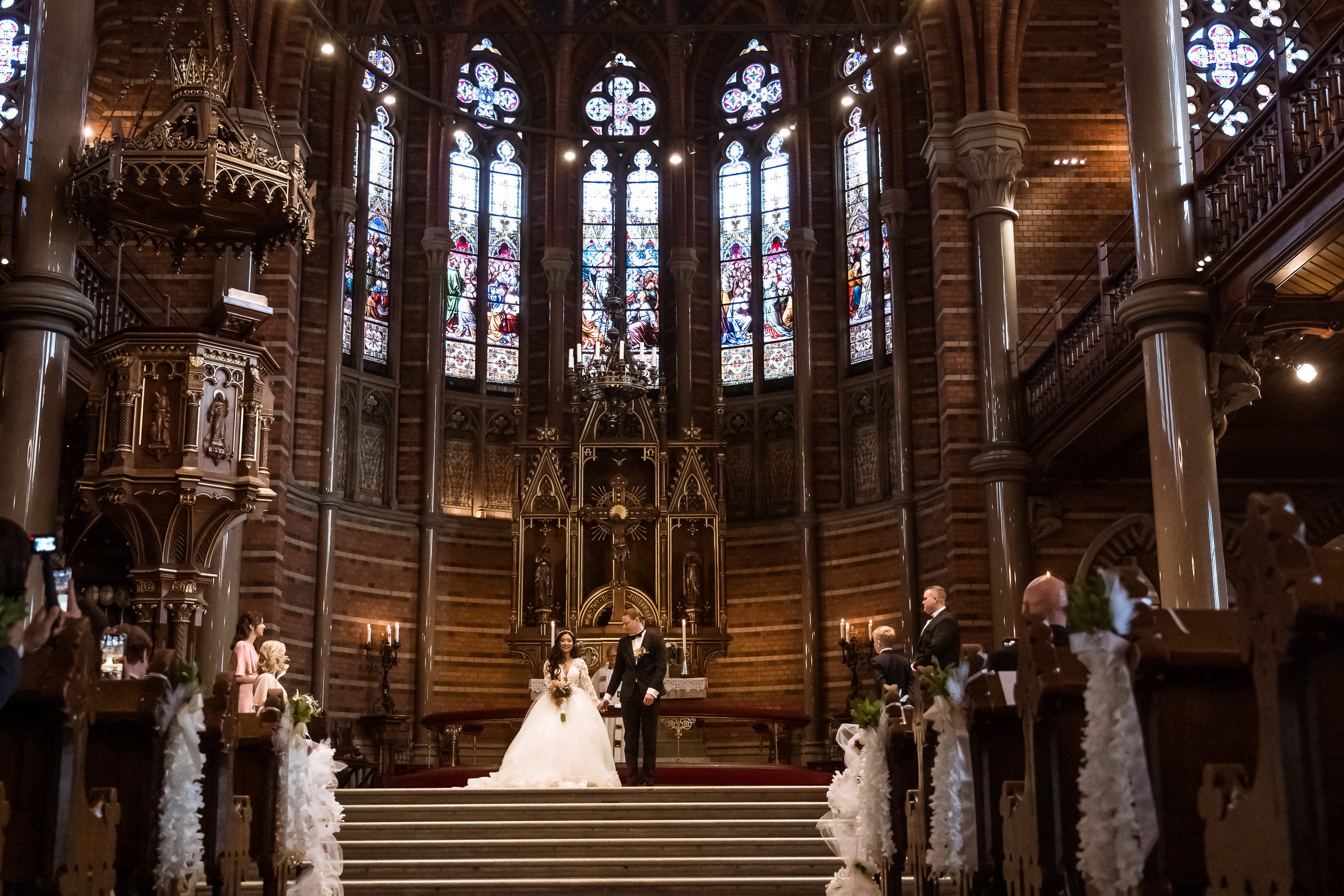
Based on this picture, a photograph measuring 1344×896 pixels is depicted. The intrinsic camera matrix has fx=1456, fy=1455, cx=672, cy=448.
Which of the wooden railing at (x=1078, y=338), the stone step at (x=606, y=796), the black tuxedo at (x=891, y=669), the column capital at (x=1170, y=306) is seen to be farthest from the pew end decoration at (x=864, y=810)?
the wooden railing at (x=1078, y=338)

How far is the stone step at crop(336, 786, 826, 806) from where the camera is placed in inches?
476

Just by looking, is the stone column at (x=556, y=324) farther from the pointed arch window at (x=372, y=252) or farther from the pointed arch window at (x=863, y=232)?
the pointed arch window at (x=863, y=232)

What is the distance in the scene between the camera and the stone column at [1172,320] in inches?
441

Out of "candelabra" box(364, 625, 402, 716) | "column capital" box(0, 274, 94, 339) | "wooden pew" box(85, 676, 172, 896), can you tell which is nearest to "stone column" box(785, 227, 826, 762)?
"candelabra" box(364, 625, 402, 716)

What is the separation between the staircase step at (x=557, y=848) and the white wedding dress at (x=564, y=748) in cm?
247

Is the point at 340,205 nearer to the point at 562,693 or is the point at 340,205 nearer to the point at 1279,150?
the point at 562,693

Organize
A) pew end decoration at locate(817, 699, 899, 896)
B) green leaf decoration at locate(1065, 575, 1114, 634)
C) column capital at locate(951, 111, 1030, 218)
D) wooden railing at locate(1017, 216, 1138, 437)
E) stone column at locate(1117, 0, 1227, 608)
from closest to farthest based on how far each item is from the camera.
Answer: green leaf decoration at locate(1065, 575, 1114, 634) → pew end decoration at locate(817, 699, 899, 896) → stone column at locate(1117, 0, 1227, 608) → wooden railing at locate(1017, 216, 1138, 437) → column capital at locate(951, 111, 1030, 218)

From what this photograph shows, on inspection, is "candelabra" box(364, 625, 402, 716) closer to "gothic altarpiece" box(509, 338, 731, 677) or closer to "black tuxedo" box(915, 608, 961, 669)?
"gothic altarpiece" box(509, 338, 731, 677)

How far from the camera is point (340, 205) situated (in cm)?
2038

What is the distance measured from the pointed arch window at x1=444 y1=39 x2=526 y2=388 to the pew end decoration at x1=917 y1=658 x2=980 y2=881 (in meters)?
15.5

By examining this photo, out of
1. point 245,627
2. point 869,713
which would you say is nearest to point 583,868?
point 869,713

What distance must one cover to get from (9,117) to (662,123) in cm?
979

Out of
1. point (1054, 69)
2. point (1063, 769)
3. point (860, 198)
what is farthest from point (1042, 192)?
point (1063, 769)

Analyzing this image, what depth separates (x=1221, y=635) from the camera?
454cm
